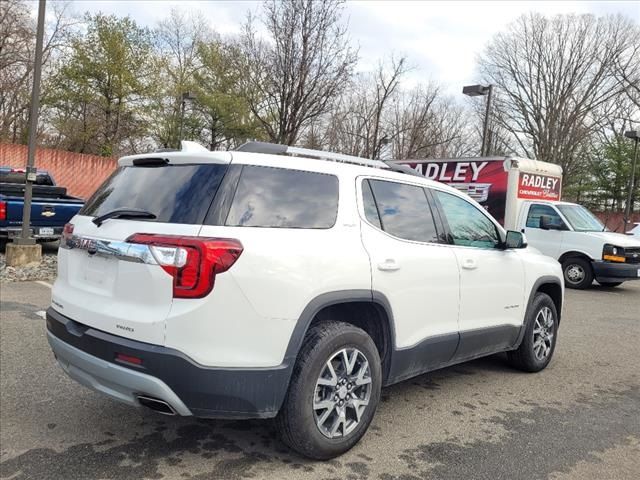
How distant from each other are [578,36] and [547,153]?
754 cm

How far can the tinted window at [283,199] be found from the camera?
2830mm

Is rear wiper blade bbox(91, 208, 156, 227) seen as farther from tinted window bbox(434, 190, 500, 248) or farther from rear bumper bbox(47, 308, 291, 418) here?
tinted window bbox(434, 190, 500, 248)

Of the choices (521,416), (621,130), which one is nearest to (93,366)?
(521,416)

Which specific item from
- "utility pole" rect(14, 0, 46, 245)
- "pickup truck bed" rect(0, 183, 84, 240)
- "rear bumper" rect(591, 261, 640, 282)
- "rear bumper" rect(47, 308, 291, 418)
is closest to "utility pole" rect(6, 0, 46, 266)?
"utility pole" rect(14, 0, 46, 245)

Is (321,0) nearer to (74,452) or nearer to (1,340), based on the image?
(1,340)

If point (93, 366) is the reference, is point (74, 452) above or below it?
below

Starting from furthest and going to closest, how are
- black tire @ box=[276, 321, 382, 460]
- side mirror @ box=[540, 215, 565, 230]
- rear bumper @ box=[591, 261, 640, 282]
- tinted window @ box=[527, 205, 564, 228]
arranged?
tinted window @ box=[527, 205, 564, 228]
side mirror @ box=[540, 215, 565, 230]
rear bumper @ box=[591, 261, 640, 282]
black tire @ box=[276, 321, 382, 460]

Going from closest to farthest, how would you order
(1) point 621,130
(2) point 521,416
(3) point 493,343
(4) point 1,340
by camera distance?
(2) point 521,416 → (3) point 493,343 → (4) point 1,340 → (1) point 621,130

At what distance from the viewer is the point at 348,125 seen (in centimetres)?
3378

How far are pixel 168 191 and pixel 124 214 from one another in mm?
266

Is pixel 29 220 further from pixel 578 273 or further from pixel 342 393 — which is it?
pixel 578 273

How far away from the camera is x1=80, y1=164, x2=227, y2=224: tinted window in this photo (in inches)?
109

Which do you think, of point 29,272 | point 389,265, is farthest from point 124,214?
point 29,272

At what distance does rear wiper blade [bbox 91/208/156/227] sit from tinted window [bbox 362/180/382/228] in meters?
1.31
